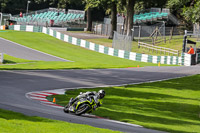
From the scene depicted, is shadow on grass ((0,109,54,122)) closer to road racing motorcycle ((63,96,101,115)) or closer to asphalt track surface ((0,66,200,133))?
asphalt track surface ((0,66,200,133))

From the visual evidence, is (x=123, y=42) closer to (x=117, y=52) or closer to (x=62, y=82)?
(x=117, y=52)

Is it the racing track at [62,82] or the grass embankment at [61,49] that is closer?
the racing track at [62,82]

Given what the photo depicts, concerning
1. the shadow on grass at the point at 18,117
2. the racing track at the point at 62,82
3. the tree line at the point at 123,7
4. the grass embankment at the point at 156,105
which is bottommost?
the grass embankment at the point at 156,105

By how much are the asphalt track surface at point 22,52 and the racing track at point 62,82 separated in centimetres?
1449

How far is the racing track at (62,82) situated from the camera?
45.5ft

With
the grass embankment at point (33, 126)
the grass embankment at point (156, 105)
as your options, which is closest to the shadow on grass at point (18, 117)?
the grass embankment at point (33, 126)

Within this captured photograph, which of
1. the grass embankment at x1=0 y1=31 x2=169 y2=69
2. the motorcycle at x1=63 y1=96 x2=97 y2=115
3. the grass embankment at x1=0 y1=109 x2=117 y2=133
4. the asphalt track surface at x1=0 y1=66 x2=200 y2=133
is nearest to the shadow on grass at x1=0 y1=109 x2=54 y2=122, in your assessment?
the grass embankment at x1=0 y1=109 x2=117 y2=133

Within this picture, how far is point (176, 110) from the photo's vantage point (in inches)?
729

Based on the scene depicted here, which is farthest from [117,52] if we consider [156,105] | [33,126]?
[33,126]

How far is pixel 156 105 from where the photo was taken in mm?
19359

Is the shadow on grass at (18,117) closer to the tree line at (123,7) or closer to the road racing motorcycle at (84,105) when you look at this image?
the road racing motorcycle at (84,105)

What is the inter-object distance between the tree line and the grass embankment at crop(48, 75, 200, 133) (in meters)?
30.2

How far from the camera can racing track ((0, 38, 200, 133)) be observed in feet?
45.5

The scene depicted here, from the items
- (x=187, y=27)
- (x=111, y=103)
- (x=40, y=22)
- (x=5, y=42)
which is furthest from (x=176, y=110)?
(x=40, y=22)
